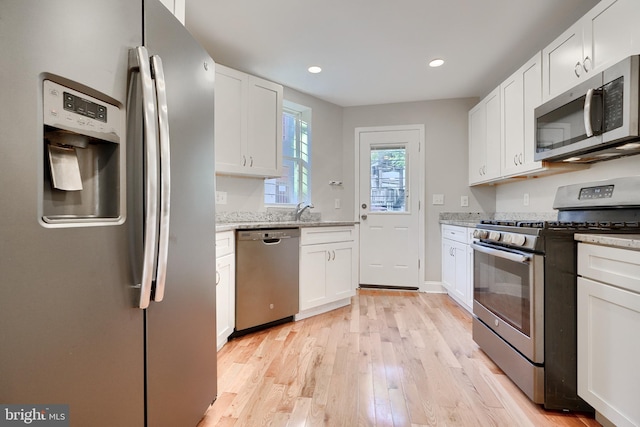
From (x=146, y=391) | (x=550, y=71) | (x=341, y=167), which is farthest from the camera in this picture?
(x=341, y=167)

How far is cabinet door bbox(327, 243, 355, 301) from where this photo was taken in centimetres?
290

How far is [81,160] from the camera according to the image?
0.75 meters

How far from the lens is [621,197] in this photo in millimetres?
1679

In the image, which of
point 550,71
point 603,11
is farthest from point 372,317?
point 603,11

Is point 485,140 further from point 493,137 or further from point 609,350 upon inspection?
point 609,350

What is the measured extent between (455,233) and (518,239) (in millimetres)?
1605

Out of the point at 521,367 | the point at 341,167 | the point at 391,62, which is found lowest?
the point at 521,367

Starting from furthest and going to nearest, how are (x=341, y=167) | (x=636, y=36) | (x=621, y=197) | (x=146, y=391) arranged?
(x=341, y=167), (x=621, y=197), (x=636, y=36), (x=146, y=391)

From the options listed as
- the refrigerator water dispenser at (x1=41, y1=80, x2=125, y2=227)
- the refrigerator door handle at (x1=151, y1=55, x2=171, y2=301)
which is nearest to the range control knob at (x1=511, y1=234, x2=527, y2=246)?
the refrigerator door handle at (x1=151, y1=55, x2=171, y2=301)

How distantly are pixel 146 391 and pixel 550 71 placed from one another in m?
2.95

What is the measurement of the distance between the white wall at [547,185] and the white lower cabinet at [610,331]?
96cm

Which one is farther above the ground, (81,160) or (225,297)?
(81,160)

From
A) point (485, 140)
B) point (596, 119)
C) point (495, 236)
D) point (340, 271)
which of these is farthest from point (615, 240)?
point (485, 140)

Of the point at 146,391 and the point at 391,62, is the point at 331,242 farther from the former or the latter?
the point at 146,391
